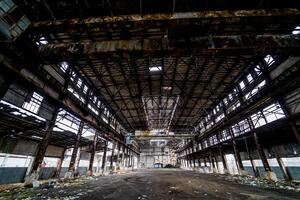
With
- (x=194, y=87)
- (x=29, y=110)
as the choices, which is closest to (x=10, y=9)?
(x=29, y=110)

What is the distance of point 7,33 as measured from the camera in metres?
5.29

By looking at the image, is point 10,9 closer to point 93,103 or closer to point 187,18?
point 187,18

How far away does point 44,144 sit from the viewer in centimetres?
833

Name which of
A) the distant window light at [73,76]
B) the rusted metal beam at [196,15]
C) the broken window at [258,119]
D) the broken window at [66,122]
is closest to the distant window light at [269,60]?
the broken window at [258,119]

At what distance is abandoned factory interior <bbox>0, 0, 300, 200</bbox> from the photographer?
5348 mm

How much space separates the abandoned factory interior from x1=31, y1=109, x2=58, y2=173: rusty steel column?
0.18 feet

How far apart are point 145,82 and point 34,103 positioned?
27.3 feet

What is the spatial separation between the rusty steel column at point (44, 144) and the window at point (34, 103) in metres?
1.12

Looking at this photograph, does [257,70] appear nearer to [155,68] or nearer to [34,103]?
[155,68]

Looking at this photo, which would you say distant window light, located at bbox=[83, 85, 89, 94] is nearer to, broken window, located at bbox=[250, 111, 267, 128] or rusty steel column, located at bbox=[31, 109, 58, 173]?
rusty steel column, located at bbox=[31, 109, 58, 173]

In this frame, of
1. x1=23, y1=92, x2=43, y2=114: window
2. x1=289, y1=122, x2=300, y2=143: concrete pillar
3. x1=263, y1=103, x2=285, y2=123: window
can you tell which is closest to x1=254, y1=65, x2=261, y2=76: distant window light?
x1=263, y1=103, x2=285, y2=123: window

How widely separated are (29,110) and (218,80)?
1384cm

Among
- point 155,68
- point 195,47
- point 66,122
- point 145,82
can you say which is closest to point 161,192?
point 195,47

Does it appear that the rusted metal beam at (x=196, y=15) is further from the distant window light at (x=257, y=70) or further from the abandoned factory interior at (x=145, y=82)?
the distant window light at (x=257, y=70)
